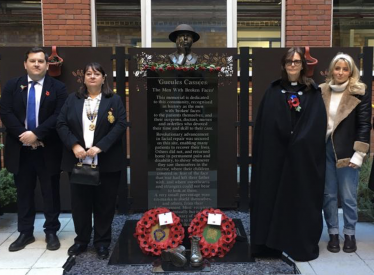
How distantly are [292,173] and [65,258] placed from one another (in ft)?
7.80

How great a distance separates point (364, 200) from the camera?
15.9ft

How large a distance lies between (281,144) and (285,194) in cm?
46

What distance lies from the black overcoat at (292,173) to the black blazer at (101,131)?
4.52 ft

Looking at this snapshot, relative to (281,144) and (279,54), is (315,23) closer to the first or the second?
(279,54)

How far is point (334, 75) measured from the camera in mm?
3807

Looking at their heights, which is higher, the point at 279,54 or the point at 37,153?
the point at 279,54

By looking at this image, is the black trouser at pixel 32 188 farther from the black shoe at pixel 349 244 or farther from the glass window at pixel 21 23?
the glass window at pixel 21 23

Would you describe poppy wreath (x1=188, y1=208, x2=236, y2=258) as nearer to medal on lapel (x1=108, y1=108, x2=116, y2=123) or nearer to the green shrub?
medal on lapel (x1=108, y1=108, x2=116, y2=123)

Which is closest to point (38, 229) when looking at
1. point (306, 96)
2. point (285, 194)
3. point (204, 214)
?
point (204, 214)

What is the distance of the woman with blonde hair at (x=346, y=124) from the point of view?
3.70 m

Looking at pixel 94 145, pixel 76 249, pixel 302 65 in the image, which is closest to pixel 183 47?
pixel 302 65

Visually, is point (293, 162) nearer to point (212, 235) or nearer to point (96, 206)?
point (212, 235)

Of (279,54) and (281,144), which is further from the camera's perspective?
(279,54)

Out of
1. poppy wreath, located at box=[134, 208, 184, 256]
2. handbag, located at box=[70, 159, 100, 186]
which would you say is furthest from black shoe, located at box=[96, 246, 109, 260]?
handbag, located at box=[70, 159, 100, 186]
